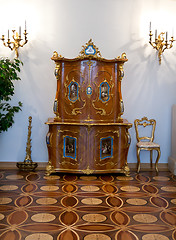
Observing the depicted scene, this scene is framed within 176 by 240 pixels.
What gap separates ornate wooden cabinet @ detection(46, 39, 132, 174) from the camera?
5.49 metres

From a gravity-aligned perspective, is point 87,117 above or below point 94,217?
above

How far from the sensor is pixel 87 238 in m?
3.26

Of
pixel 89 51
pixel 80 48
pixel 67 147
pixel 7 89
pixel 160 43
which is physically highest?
pixel 160 43

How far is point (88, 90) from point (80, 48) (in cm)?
94

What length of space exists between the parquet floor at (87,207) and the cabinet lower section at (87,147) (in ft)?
0.56

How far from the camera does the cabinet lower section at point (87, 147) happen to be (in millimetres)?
5480

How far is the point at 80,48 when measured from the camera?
19.5 feet

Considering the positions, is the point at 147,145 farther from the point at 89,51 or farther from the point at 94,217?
the point at 94,217

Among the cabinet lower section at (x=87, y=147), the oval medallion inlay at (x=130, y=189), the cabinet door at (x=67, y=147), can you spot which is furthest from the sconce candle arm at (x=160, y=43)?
the oval medallion inlay at (x=130, y=189)

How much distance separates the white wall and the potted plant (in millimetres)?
289

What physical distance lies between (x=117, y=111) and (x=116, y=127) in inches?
10.9

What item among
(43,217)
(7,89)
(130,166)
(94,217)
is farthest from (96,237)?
(130,166)

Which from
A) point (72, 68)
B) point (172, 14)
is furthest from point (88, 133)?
point (172, 14)

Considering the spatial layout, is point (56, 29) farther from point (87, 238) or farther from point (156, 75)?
point (87, 238)
